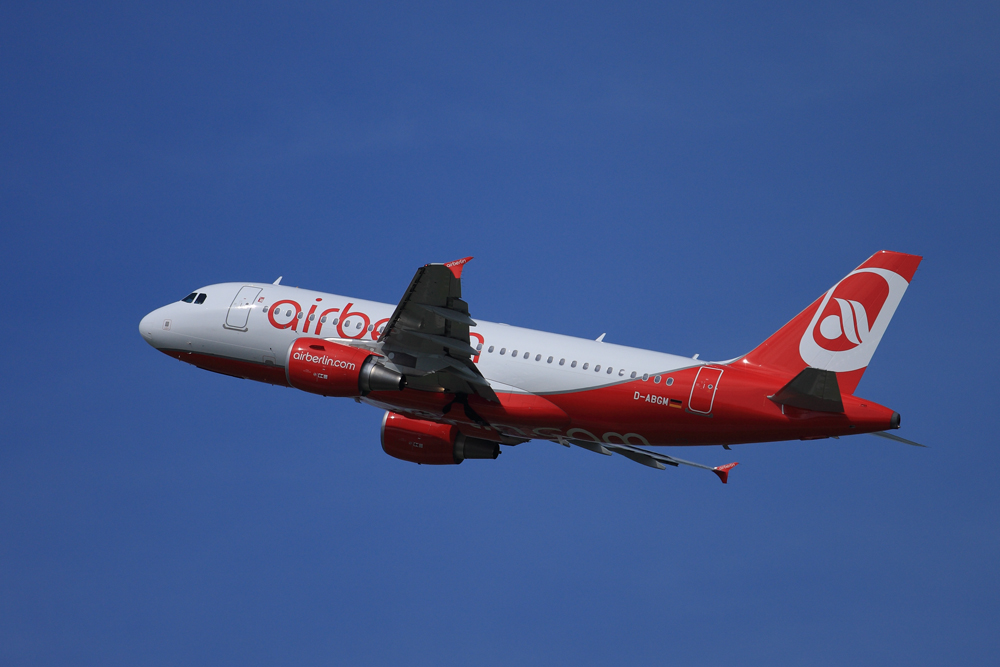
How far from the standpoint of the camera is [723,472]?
36.6 m

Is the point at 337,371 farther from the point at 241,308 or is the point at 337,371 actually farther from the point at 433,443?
the point at 241,308

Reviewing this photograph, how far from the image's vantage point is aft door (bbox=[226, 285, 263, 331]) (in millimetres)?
38219

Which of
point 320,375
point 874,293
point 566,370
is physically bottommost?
point 320,375

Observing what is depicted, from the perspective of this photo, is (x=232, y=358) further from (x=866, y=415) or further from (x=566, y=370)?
(x=866, y=415)

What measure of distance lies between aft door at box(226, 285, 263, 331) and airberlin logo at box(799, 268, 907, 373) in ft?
67.2

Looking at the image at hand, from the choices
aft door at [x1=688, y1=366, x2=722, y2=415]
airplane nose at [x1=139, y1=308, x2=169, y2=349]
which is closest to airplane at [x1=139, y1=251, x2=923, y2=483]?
aft door at [x1=688, y1=366, x2=722, y2=415]

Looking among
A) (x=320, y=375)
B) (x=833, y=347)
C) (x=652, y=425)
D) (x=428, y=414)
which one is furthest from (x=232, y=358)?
(x=833, y=347)

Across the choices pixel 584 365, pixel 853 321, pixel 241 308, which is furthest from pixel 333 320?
pixel 853 321

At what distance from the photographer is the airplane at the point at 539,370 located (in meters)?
31.4

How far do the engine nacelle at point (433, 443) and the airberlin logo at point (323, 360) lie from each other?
588cm

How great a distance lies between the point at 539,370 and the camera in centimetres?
3459

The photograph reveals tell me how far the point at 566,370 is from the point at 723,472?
7.41 meters

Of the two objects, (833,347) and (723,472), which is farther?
(723,472)

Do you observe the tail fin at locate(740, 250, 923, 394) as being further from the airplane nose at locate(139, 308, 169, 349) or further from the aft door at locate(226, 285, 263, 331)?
the airplane nose at locate(139, 308, 169, 349)
